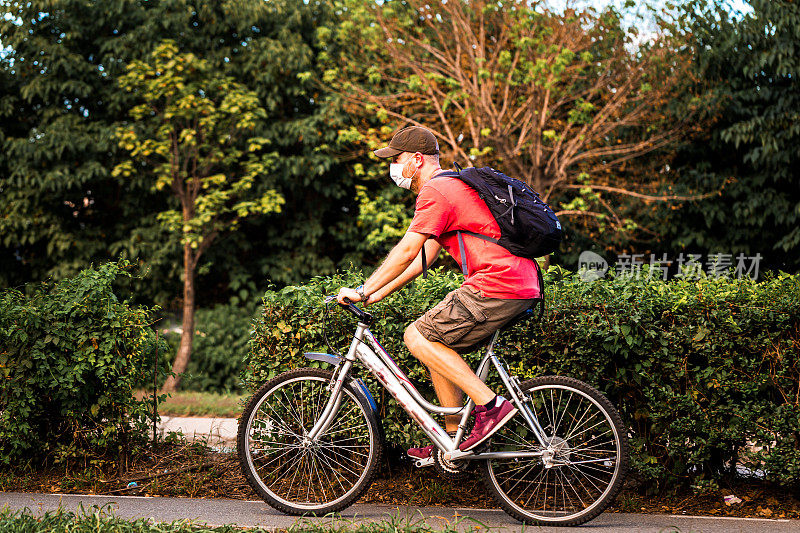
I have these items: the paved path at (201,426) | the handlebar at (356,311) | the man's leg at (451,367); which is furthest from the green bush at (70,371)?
the man's leg at (451,367)

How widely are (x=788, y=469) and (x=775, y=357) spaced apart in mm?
617

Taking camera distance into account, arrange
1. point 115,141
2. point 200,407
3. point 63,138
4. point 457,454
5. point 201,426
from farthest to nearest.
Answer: point 115,141 → point 63,138 → point 200,407 → point 201,426 → point 457,454

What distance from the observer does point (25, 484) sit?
4.51m

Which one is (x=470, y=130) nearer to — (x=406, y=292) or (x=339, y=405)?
(x=406, y=292)

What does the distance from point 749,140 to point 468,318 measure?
8973 millimetres

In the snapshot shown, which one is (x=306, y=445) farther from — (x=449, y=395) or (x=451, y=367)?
(x=451, y=367)

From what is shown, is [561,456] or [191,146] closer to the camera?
[561,456]

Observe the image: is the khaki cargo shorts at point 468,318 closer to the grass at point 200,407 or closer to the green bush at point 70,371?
the green bush at point 70,371

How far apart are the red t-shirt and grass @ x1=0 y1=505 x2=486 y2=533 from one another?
120 cm

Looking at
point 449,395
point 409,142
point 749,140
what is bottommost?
point 449,395

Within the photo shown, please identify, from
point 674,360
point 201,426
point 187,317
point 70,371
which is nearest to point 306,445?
point 70,371

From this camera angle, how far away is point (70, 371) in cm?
451

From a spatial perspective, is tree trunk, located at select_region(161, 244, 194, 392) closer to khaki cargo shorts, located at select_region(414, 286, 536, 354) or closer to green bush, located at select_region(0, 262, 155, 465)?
green bush, located at select_region(0, 262, 155, 465)

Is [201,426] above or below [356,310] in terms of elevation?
below
